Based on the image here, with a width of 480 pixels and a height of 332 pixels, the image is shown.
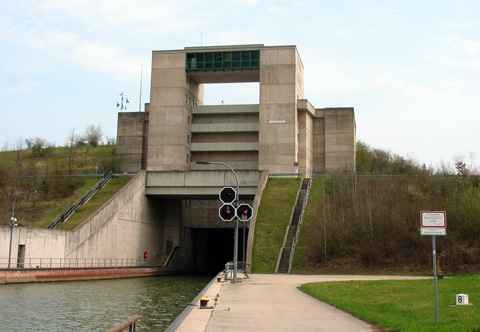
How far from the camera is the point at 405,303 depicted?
16719 mm

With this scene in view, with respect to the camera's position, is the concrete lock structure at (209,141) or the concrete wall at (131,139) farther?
the concrete wall at (131,139)

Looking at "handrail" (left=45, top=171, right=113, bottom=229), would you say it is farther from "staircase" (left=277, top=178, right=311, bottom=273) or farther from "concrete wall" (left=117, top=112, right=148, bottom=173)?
"staircase" (left=277, top=178, right=311, bottom=273)

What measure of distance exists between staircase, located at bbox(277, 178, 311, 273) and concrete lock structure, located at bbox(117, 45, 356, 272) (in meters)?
9.40

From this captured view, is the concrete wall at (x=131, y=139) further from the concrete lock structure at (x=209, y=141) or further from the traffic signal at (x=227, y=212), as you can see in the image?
the traffic signal at (x=227, y=212)

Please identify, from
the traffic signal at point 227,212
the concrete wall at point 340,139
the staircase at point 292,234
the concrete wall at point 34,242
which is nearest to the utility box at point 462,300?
the traffic signal at point 227,212

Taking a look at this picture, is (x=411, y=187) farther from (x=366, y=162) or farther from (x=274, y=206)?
(x=366, y=162)

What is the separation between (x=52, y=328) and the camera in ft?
54.1

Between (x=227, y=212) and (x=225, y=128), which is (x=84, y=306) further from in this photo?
(x=225, y=128)

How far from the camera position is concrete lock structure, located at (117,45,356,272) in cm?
6166

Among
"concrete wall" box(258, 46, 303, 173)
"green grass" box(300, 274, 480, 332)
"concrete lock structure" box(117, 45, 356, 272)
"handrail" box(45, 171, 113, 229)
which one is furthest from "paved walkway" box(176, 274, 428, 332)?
"concrete wall" box(258, 46, 303, 173)

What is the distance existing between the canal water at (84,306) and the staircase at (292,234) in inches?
330

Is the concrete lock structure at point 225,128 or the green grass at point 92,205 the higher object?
the concrete lock structure at point 225,128

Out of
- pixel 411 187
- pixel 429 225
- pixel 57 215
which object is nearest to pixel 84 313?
pixel 429 225

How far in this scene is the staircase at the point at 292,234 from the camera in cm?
3775
